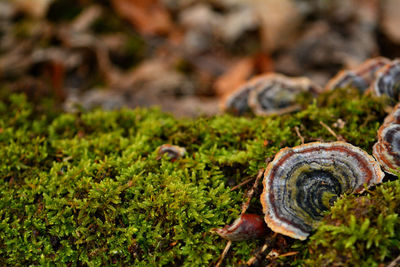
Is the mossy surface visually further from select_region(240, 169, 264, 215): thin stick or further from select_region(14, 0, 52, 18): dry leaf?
select_region(14, 0, 52, 18): dry leaf

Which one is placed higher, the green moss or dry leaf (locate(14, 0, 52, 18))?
dry leaf (locate(14, 0, 52, 18))

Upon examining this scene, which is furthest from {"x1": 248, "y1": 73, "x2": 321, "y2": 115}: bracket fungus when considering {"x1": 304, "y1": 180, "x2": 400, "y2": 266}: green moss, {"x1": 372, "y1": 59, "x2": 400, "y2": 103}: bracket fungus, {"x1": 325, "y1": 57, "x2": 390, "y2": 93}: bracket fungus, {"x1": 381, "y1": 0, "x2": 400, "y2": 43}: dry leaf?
{"x1": 381, "y1": 0, "x2": 400, "y2": 43}: dry leaf

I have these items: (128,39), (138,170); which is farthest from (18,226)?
(128,39)

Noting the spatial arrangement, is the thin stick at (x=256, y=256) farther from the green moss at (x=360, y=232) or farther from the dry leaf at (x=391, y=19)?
the dry leaf at (x=391, y=19)

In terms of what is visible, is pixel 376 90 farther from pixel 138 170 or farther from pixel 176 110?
pixel 176 110

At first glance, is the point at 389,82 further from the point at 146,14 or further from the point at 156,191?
the point at 146,14

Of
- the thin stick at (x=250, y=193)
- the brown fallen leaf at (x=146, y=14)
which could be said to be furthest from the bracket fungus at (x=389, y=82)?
the brown fallen leaf at (x=146, y=14)

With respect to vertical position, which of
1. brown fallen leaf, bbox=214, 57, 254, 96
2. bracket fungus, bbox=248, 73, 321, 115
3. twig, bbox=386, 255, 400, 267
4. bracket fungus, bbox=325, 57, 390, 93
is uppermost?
bracket fungus, bbox=325, 57, 390, 93
